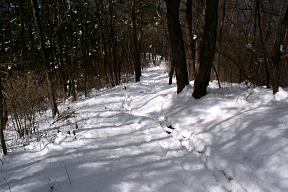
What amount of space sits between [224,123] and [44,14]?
14507 millimetres

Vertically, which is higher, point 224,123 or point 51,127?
point 224,123

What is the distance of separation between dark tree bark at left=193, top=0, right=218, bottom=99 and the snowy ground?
43 cm

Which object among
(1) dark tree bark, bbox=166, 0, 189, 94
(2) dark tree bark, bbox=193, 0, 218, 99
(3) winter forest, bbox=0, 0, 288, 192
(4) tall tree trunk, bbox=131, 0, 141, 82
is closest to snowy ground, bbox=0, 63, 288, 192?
(3) winter forest, bbox=0, 0, 288, 192

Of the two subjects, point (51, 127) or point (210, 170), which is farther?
point (51, 127)

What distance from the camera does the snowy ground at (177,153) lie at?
11.1 ft

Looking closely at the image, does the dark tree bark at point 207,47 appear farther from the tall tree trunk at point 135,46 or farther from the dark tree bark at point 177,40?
the tall tree trunk at point 135,46

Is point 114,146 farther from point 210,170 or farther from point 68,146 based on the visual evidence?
point 210,170

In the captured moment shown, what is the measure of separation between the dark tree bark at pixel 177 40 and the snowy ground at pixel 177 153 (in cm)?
149

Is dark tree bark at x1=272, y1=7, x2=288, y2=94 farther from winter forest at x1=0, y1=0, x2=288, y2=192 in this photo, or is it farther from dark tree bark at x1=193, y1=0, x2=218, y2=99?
dark tree bark at x1=193, y1=0, x2=218, y2=99

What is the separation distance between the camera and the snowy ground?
3369mm

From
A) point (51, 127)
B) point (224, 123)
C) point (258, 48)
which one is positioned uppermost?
point (258, 48)

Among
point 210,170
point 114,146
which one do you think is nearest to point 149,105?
point 114,146

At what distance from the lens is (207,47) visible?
6.62m

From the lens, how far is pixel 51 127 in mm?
7398
